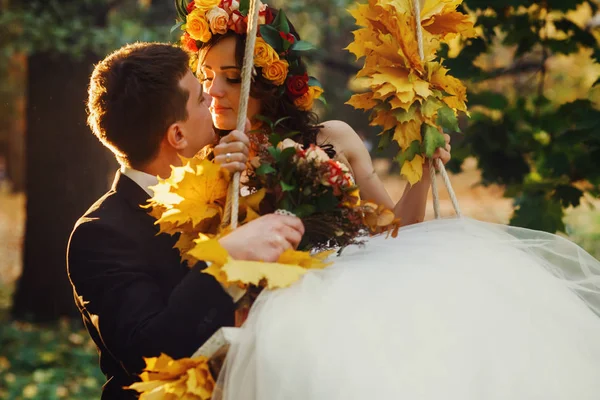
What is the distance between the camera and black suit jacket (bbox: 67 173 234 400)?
1.88 meters

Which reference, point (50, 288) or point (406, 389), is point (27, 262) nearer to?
point (50, 288)

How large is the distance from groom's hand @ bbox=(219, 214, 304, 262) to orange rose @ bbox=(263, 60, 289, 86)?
824 millimetres

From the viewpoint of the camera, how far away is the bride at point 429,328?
1673 mm

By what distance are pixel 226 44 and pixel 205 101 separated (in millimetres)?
257

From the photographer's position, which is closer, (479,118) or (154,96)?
(154,96)

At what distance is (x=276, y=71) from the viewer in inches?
Result: 102

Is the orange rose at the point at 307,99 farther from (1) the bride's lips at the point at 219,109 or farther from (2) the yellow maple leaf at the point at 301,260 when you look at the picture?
(2) the yellow maple leaf at the point at 301,260

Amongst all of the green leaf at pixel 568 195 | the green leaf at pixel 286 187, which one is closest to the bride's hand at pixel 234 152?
the green leaf at pixel 286 187

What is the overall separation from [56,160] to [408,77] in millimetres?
6048

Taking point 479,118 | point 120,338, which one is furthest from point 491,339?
point 479,118

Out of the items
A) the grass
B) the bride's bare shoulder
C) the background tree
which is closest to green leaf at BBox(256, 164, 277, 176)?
the bride's bare shoulder

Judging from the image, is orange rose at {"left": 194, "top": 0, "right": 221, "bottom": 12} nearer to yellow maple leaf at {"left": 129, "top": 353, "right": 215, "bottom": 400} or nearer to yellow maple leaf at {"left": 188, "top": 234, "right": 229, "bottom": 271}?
yellow maple leaf at {"left": 188, "top": 234, "right": 229, "bottom": 271}

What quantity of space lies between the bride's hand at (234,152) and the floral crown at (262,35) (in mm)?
625

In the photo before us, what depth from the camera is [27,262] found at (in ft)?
25.9
